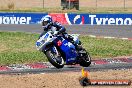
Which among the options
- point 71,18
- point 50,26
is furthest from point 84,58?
point 71,18

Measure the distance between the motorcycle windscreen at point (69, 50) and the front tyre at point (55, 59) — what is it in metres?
0.24

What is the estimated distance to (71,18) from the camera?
4062 cm

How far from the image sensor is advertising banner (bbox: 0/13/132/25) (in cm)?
3938

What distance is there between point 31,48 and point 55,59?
8.82 m

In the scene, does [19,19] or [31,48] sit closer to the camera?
[31,48]

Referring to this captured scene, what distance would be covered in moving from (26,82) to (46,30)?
2230 millimetres

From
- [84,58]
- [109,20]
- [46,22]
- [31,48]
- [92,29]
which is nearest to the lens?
[46,22]

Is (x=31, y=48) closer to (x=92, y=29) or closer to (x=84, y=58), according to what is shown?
(x=84, y=58)

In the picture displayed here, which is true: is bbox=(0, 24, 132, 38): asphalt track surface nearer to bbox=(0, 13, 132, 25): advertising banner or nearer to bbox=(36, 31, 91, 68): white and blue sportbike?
bbox=(0, 13, 132, 25): advertising banner

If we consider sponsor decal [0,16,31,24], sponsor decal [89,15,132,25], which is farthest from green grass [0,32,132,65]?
sponsor decal [89,15,132,25]

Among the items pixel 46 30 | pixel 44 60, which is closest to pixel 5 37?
pixel 44 60

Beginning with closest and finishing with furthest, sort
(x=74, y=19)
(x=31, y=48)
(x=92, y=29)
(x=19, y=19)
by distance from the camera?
(x=31, y=48)
(x=92, y=29)
(x=74, y=19)
(x=19, y=19)


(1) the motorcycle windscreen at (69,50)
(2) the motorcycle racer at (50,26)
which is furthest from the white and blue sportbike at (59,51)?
(2) the motorcycle racer at (50,26)

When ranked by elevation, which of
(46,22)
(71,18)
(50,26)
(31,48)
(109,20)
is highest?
(46,22)
